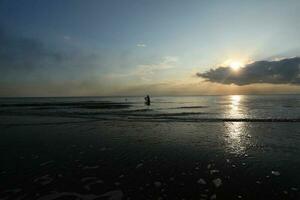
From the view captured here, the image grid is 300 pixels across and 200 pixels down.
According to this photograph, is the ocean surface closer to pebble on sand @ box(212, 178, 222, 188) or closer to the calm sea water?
pebble on sand @ box(212, 178, 222, 188)

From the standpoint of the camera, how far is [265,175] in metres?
10.9

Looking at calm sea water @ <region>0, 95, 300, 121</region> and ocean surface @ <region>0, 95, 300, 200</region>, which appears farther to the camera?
calm sea water @ <region>0, 95, 300, 121</region>

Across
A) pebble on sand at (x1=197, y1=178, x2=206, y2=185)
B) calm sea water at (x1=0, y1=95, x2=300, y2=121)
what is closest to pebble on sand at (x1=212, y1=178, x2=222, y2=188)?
pebble on sand at (x1=197, y1=178, x2=206, y2=185)

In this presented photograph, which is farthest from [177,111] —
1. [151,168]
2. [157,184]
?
[157,184]

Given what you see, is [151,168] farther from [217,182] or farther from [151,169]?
[217,182]

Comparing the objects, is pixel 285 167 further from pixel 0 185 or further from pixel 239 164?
pixel 0 185

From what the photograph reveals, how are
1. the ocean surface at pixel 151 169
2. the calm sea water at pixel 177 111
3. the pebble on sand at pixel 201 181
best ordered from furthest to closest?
the calm sea water at pixel 177 111 → the pebble on sand at pixel 201 181 → the ocean surface at pixel 151 169

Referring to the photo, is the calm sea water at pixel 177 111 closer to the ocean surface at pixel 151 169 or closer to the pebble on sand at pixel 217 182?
the ocean surface at pixel 151 169

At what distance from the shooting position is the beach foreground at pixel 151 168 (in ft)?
30.1

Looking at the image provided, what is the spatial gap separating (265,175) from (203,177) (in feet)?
9.14

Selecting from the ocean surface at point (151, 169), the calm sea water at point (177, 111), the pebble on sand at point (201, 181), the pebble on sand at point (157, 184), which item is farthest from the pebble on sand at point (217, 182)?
the calm sea water at point (177, 111)

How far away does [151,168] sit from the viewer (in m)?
12.1

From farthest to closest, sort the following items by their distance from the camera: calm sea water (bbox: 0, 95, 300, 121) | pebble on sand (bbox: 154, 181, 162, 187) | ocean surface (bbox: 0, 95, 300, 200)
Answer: calm sea water (bbox: 0, 95, 300, 121) → pebble on sand (bbox: 154, 181, 162, 187) → ocean surface (bbox: 0, 95, 300, 200)

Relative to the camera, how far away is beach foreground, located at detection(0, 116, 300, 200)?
9.16 meters
